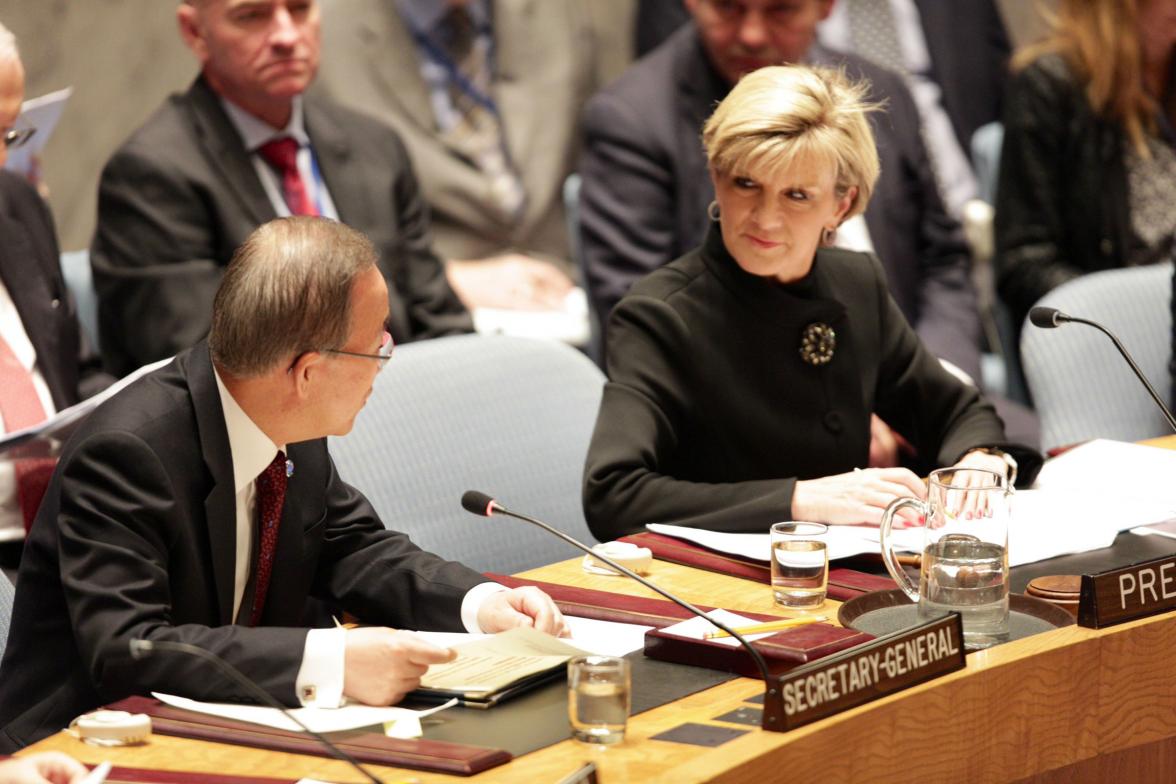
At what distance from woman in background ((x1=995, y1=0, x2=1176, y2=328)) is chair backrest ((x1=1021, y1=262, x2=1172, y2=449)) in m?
0.75

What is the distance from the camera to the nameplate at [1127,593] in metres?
1.90

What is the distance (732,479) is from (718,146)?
54 cm

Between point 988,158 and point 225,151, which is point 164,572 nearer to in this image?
point 225,151

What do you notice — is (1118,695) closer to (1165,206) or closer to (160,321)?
(160,321)

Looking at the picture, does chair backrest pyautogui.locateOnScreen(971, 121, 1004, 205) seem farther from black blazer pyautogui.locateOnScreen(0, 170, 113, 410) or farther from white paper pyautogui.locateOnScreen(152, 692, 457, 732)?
white paper pyautogui.locateOnScreen(152, 692, 457, 732)

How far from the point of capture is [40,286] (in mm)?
3193

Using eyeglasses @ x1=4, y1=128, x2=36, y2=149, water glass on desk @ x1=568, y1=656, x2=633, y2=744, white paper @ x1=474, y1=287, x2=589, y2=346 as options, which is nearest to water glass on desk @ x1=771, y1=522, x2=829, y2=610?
water glass on desk @ x1=568, y1=656, x2=633, y2=744

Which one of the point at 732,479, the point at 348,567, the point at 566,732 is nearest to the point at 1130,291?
the point at 732,479

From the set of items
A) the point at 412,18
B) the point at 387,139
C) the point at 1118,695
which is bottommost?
the point at 1118,695

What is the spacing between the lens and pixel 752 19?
153 inches

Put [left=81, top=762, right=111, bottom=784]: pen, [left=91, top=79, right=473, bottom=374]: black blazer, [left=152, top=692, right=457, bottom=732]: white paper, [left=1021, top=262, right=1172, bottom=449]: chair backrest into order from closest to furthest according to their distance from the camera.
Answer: [left=81, top=762, right=111, bottom=784]: pen → [left=152, top=692, right=457, bottom=732]: white paper → [left=1021, top=262, right=1172, bottom=449]: chair backrest → [left=91, top=79, right=473, bottom=374]: black blazer

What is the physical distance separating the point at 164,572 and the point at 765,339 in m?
1.14

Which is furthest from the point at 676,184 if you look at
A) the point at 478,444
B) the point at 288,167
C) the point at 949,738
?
the point at 949,738

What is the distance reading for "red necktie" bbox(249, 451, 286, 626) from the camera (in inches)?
82.7
